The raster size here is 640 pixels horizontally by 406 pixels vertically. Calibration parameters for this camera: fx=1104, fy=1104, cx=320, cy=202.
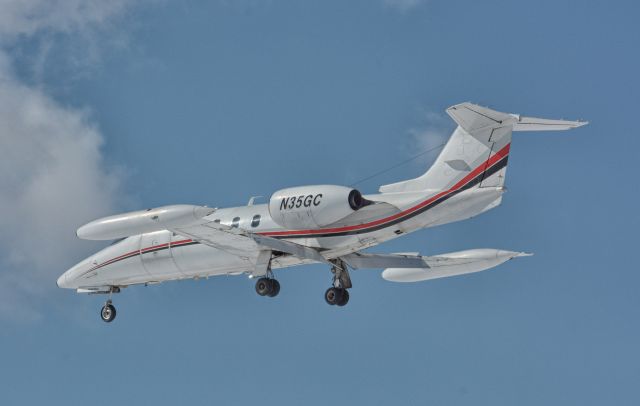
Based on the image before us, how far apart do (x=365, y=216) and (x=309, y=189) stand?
1844mm

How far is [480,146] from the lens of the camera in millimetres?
31391

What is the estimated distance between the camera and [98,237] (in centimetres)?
3166

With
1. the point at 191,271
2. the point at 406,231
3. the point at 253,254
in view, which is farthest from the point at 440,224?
the point at 191,271

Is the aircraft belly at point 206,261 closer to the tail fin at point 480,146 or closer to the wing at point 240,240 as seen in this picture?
the wing at point 240,240

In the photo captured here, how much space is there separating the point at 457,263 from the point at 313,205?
24.1 ft

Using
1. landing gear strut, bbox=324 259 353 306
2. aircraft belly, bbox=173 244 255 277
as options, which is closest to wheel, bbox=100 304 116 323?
aircraft belly, bbox=173 244 255 277

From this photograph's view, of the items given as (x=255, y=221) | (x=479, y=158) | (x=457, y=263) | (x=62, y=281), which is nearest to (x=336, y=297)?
(x=255, y=221)

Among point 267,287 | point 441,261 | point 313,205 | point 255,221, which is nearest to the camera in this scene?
point 313,205

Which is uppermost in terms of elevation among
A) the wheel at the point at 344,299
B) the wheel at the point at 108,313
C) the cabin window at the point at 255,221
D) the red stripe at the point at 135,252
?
the red stripe at the point at 135,252

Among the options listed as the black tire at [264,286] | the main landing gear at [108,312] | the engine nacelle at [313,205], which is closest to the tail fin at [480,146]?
the engine nacelle at [313,205]

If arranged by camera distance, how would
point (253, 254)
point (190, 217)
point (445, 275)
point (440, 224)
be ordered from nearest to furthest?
point (190, 217) → point (440, 224) → point (253, 254) → point (445, 275)

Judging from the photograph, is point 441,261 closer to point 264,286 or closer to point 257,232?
point 257,232

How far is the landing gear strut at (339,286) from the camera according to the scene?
35.2m

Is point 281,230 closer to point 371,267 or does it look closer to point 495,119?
point 371,267
